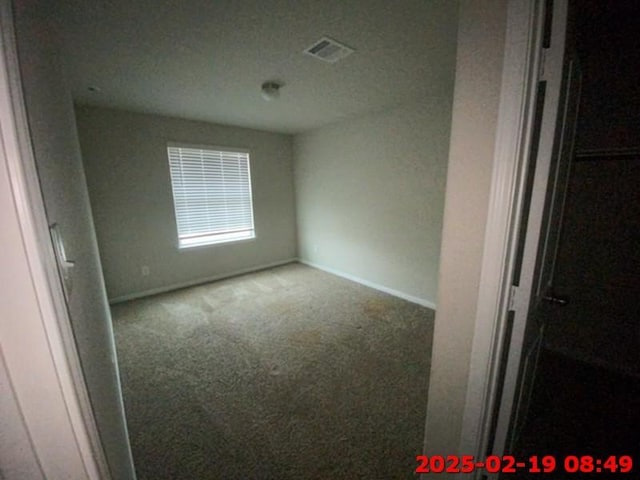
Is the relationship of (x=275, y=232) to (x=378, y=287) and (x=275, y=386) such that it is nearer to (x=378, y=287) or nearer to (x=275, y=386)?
(x=378, y=287)

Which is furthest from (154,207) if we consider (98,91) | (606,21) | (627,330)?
(627,330)

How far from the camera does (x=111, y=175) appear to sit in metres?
3.08

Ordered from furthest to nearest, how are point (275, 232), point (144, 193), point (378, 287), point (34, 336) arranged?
point (275, 232)
point (378, 287)
point (144, 193)
point (34, 336)

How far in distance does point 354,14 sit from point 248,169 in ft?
10.3

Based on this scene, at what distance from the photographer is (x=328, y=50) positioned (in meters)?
1.82

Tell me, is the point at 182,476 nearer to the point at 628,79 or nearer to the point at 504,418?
the point at 504,418

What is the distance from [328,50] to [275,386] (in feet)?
8.16

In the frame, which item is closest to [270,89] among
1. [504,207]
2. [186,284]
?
[504,207]

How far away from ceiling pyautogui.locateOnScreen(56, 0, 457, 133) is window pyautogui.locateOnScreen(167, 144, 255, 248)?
0.85 m

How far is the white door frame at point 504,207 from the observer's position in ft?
2.22

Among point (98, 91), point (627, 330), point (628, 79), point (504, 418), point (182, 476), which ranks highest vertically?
point (98, 91)

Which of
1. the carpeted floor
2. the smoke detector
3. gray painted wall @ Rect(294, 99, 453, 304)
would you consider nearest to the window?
gray painted wall @ Rect(294, 99, 453, 304)

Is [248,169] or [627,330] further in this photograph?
[248,169]

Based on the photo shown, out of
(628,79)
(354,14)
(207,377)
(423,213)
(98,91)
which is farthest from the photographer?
(423,213)
